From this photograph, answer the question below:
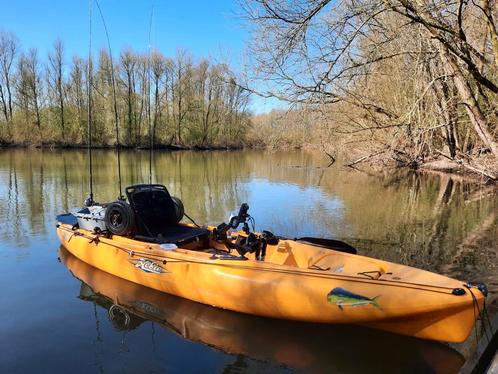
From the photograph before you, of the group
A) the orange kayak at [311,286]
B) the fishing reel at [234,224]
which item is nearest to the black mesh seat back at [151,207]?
the orange kayak at [311,286]

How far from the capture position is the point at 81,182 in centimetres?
1759

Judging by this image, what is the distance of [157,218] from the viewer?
725 centimetres

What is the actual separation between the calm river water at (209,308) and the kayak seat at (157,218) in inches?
36.1

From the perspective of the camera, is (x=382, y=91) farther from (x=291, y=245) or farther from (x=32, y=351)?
(x=32, y=351)

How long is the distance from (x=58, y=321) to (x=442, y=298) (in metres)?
4.67

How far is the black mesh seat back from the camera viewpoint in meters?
6.92

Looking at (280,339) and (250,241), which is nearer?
(280,339)

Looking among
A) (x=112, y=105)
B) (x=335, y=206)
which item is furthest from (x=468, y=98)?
(x=112, y=105)

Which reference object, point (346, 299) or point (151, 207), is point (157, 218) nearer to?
point (151, 207)

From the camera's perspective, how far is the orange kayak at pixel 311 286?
4.54 m

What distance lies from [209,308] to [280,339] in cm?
122

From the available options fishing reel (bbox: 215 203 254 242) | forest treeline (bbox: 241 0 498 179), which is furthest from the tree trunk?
fishing reel (bbox: 215 203 254 242)

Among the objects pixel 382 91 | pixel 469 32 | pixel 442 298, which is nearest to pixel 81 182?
pixel 382 91

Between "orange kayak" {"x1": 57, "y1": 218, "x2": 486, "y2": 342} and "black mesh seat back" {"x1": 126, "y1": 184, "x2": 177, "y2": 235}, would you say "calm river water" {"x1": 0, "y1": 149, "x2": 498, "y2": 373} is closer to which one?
"orange kayak" {"x1": 57, "y1": 218, "x2": 486, "y2": 342}
